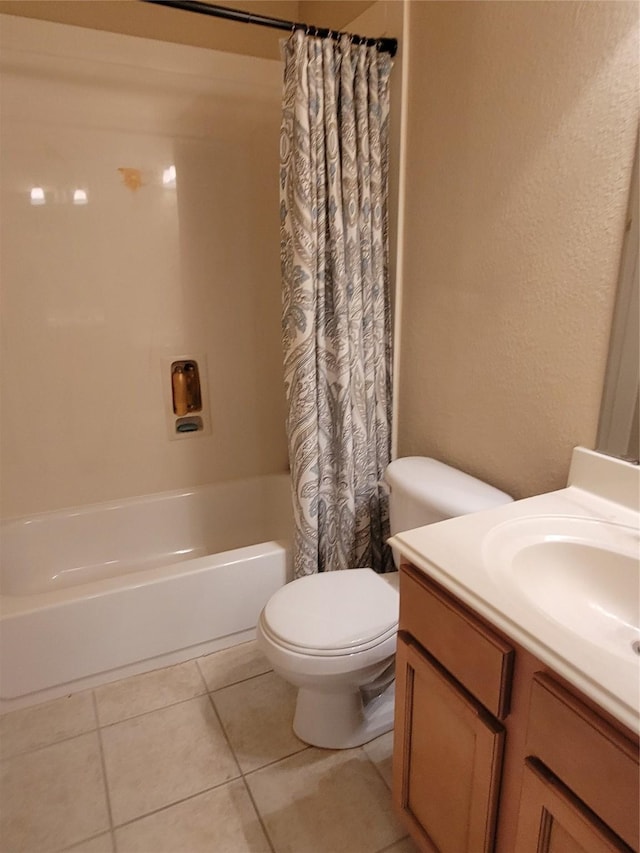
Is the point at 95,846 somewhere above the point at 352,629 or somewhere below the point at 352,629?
below

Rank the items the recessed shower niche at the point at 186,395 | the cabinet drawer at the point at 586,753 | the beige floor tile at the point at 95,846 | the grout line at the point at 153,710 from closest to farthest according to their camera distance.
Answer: the cabinet drawer at the point at 586,753
the beige floor tile at the point at 95,846
the grout line at the point at 153,710
the recessed shower niche at the point at 186,395

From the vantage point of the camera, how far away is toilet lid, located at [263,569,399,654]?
1.37 meters

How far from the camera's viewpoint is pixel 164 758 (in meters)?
1.53

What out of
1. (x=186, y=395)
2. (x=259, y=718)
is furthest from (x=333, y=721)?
(x=186, y=395)

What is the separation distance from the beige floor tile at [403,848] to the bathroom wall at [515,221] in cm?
93

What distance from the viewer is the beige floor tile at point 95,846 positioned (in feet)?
4.22

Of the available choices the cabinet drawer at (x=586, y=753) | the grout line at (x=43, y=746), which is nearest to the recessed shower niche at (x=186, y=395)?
the grout line at (x=43, y=746)

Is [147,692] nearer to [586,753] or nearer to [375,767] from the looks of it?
[375,767]

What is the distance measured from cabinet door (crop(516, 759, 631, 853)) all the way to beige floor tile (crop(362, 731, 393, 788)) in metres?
0.68

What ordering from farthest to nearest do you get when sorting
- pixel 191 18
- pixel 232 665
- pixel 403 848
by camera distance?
1. pixel 191 18
2. pixel 232 665
3. pixel 403 848

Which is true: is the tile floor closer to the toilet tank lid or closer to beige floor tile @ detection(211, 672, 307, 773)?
beige floor tile @ detection(211, 672, 307, 773)

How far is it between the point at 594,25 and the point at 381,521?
5.06ft

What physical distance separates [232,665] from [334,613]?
25.5 inches

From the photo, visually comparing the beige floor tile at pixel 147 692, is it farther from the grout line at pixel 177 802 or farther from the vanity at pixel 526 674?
the vanity at pixel 526 674
